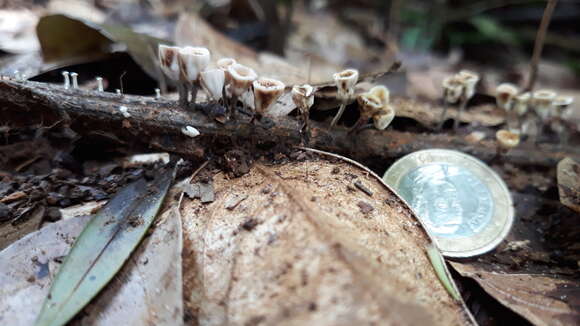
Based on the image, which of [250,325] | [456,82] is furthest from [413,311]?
[456,82]

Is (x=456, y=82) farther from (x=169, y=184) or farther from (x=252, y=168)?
(x=169, y=184)

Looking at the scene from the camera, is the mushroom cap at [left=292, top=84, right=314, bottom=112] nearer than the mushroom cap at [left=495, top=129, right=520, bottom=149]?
Yes

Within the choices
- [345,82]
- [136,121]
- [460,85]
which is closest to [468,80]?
[460,85]

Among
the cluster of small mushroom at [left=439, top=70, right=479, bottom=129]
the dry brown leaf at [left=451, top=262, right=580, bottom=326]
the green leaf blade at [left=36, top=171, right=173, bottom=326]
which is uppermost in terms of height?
the cluster of small mushroom at [left=439, top=70, right=479, bottom=129]

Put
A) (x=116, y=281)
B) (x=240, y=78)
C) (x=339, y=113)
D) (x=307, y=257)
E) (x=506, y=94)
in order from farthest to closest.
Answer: (x=506, y=94)
(x=339, y=113)
(x=240, y=78)
(x=116, y=281)
(x=307, y=257)

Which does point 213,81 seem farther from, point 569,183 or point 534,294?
point 569,183

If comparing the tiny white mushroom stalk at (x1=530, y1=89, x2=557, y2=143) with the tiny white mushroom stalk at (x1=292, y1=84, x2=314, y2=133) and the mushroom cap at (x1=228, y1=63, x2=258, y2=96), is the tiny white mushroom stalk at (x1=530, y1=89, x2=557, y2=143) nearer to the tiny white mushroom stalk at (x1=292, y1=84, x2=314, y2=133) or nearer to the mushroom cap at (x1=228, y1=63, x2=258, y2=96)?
the tiny white mushroom stalk at (x1=292, y1=84, x2=314, y2=133)

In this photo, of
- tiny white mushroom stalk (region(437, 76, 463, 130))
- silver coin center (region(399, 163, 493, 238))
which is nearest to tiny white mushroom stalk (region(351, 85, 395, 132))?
silver coin center (region(399, 163, 493, 238))
